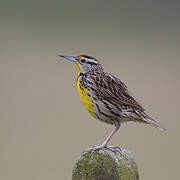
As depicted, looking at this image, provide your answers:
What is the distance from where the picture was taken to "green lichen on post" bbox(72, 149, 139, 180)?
266 cm

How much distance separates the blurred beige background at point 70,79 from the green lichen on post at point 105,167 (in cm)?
389

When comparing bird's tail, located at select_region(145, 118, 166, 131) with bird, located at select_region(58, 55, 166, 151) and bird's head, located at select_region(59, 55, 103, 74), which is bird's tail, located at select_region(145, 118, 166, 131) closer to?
bird, located at select_region(58, 55, 166, 151)

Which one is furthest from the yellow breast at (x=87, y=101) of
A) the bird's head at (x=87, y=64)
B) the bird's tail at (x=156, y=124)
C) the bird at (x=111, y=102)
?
the bird's tail at (x=156, y=124)

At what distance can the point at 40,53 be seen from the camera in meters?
10.9

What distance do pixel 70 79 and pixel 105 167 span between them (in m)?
6.59

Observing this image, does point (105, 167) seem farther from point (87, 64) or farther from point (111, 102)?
point (87, 64)

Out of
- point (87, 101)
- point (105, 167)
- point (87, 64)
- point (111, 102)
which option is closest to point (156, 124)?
point (111, 102)

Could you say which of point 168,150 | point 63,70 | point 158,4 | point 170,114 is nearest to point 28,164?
point 168,150

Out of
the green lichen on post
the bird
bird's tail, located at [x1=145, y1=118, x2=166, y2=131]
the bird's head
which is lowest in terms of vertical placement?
the green lichen on post

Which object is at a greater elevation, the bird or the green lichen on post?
the bird

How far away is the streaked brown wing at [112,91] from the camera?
3896 millimetres

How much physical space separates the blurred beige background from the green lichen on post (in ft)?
12.8

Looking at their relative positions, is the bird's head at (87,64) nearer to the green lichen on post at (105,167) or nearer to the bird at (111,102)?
the bird at (111,102)

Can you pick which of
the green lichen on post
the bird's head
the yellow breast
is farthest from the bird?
the green lichen on post
